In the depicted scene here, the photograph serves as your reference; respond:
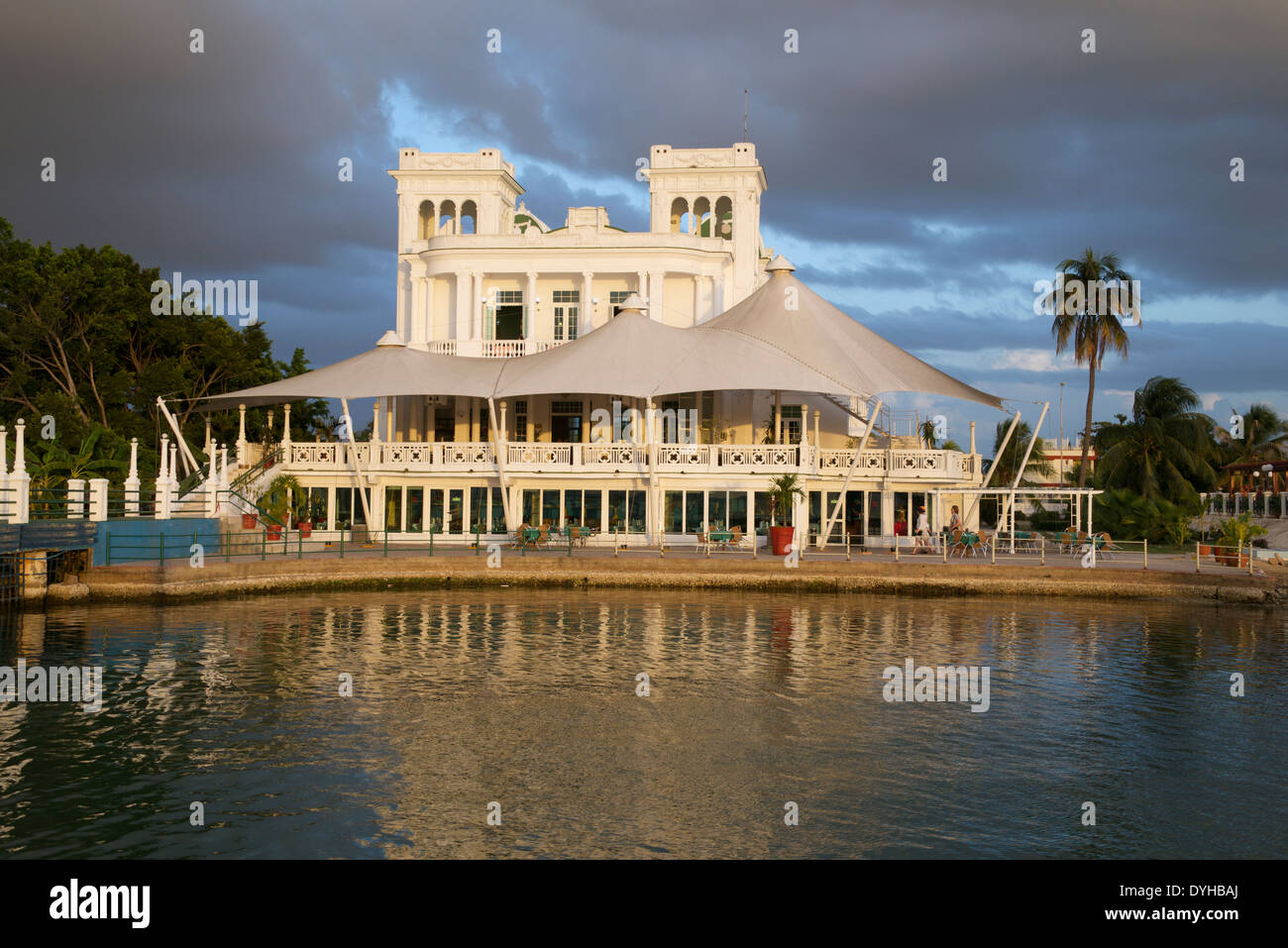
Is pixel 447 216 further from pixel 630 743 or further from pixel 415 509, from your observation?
pixel 630 743

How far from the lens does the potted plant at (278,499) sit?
1514 inches

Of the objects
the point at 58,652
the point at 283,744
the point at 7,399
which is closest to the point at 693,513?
the point at 58,652

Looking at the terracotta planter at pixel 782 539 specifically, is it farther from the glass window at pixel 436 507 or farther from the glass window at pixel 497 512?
the glass window at pixel 436 507

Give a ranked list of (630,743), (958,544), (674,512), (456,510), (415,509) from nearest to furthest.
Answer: (630,743)
(958,544)
(674,512)
(456,510)
(415,509)

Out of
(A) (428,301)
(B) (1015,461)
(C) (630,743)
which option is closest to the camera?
(C) (630,743)

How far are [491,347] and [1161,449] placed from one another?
33.5 meters

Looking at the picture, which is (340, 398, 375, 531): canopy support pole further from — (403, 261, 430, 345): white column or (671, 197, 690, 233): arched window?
(671, 197, 690, 233): arched window

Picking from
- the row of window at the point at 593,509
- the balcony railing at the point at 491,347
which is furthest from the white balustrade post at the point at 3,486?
the balcony railing at the point at 491,347

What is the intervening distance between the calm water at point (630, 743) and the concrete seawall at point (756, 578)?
5.96m

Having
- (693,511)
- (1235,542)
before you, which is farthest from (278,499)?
(1235,542)

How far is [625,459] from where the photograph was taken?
130 ft

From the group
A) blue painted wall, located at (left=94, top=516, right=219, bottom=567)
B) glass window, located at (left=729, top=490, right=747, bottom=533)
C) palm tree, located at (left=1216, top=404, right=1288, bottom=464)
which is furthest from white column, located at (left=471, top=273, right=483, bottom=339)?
palm tree, located at (left=1216, top=404, right=1288, bottom=464)

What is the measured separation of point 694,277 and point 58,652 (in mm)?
35272
